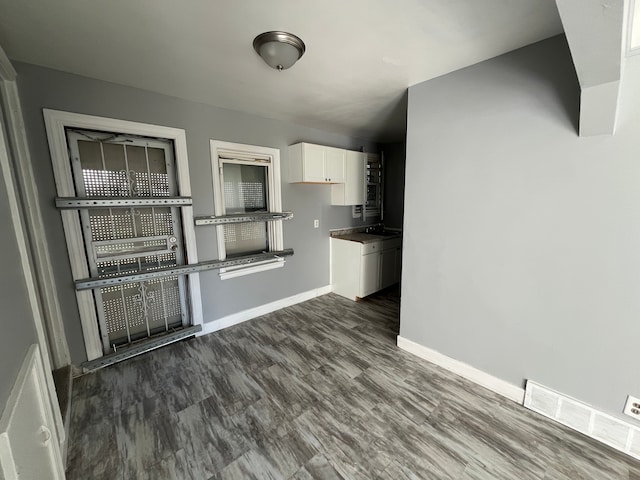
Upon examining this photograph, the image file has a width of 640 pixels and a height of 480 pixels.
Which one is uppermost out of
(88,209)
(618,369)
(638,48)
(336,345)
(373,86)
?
(373,86)

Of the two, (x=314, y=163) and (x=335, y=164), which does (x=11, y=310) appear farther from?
(x=335, y=164)

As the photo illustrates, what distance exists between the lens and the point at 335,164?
3.50 m

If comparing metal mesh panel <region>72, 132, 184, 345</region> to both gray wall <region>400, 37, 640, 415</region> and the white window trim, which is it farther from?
gray wall <region>400, 37, 640, 415</region>

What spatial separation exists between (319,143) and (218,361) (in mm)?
2939

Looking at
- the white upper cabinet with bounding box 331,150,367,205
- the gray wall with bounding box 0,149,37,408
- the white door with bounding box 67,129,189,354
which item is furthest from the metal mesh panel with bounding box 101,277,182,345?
the white upper cabinet with bounding box 331,150,367,205

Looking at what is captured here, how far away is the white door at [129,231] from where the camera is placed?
83.5 inches

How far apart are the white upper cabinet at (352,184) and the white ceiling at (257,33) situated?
1480mm

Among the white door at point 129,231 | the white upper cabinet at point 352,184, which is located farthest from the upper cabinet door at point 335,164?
the white door at point 129,231

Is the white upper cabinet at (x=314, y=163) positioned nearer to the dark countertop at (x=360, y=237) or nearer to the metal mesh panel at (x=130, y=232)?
the dark countertop at (x=360, y=237)

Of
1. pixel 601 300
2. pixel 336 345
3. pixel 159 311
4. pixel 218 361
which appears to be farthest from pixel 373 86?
pixel 159 311

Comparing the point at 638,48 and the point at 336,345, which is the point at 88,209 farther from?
the point at 638,48

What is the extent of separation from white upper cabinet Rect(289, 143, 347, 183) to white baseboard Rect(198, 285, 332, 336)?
1636 mm

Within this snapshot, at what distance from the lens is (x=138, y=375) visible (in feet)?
7.06

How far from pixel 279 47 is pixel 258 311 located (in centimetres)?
273
